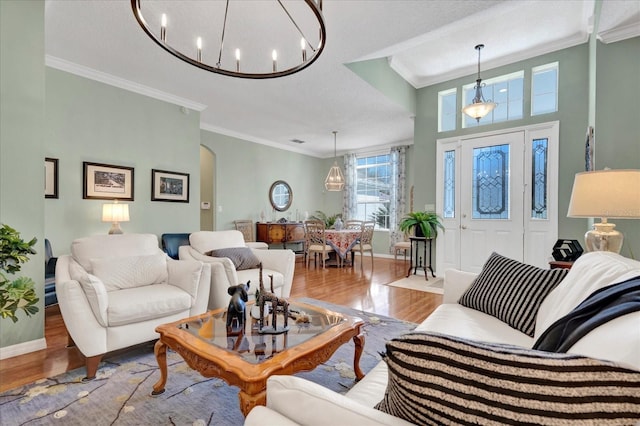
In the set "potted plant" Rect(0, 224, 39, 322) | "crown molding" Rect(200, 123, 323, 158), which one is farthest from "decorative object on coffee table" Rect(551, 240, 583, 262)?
"crown molding" Rect(200, 123, 323, 158)

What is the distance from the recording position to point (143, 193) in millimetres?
4254

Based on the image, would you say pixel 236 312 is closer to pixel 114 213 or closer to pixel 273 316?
pixel 273 316

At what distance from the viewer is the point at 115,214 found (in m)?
3.75

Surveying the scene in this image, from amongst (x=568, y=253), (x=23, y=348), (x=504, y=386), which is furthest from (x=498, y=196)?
(x=23, y=348)

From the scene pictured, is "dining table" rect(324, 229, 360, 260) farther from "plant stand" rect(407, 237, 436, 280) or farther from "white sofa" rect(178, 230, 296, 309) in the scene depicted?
"white sofa" rect(178, 230, 296, 309)

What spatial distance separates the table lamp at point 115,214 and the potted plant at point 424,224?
13.4 feet

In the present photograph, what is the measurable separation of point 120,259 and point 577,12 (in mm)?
5402

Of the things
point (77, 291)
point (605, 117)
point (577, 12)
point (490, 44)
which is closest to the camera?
point (77, 291)

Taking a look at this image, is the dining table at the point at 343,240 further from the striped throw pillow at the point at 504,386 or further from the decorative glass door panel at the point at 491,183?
the striped throw pillow at the point at 504,386

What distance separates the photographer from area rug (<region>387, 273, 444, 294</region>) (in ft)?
14.3

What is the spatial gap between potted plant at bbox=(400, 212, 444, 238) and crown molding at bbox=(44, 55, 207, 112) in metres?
3.85

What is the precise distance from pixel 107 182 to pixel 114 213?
476 millimetres

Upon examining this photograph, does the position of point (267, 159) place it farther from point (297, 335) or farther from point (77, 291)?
point (297, 335)

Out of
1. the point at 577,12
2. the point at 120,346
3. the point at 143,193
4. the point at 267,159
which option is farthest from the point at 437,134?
the point at 120,346
